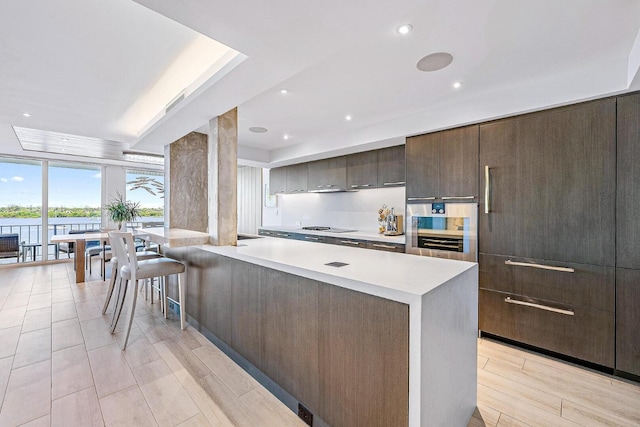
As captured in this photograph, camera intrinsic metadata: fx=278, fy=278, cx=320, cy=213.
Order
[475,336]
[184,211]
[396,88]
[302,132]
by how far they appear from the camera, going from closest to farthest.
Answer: [475,336] → [396,88] → [184,211] → [302,132]

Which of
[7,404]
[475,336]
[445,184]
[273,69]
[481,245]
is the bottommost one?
[7,404]

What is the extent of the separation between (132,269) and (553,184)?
3.73 m

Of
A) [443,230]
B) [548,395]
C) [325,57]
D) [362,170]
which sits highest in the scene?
[325,57]

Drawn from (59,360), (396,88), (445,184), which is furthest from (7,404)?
(445,184)

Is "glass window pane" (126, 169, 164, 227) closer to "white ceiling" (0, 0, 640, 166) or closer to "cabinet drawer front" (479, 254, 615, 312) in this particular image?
"white ceiling" (0, 0, 640, 166)

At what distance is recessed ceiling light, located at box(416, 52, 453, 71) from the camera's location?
1978 mm

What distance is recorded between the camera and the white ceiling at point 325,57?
1.42 metres

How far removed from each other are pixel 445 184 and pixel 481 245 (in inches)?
27.9

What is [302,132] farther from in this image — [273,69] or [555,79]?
[555,79]

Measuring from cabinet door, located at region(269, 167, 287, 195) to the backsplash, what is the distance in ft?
1.00

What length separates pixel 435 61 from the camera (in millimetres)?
2059

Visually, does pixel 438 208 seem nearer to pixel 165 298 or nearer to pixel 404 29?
pixel 404 29

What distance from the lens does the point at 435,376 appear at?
3.93ft

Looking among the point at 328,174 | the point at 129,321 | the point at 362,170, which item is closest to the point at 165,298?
the point at 129,321
